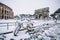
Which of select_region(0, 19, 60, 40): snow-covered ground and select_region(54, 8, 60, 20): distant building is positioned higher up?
select_region(54, 8, 60, 20): distant building

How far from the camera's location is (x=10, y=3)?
1.86 metres

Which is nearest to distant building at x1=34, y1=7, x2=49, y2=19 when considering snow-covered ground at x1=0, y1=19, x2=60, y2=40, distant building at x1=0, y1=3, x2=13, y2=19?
snow-covered ground at x1=0, y1=19, x2=60, y2=40

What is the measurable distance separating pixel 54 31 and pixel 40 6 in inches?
20.5

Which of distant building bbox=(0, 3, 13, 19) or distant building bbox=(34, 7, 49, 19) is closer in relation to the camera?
distant building bbox=(0, 3, 13, 19)

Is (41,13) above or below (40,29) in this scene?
above

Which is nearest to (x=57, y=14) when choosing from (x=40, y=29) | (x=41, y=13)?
(x=41, y=13)

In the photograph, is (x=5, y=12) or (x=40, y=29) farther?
(x=40, y=29)

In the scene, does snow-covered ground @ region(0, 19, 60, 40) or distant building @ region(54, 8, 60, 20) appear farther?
distant building @ region(54, 8, 60, 20)

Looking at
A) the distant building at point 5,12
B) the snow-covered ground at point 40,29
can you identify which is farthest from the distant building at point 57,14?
the distant building at point 5,12

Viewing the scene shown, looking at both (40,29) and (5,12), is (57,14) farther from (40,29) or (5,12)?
(5,12)

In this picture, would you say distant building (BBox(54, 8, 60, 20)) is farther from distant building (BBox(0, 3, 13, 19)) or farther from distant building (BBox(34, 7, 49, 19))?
distant building (BBox(0, 3, 13, 19))

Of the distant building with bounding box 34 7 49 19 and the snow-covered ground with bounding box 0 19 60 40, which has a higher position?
the distant building with bounding box 34 7 49 19

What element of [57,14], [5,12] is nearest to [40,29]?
[57,14]

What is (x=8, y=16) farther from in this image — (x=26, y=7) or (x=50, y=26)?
(x=50, y=26)
